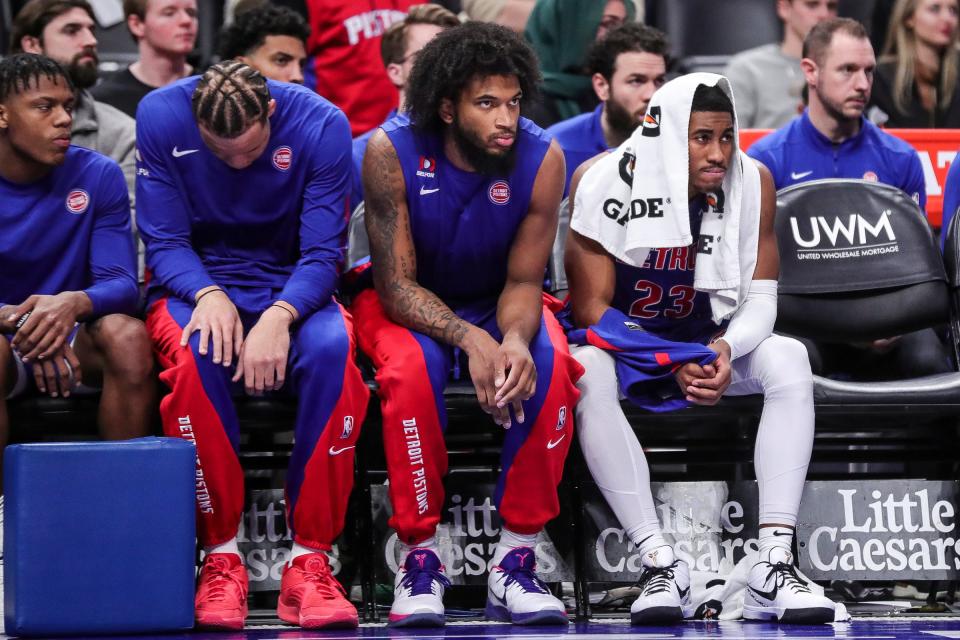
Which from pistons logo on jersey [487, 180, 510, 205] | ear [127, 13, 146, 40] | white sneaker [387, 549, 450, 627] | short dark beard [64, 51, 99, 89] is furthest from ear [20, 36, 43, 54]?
white sneaker [387, 549, 450, 627]

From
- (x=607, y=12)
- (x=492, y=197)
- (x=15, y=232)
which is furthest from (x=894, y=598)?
(x=607, y=12)

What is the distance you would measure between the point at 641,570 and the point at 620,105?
222 cm

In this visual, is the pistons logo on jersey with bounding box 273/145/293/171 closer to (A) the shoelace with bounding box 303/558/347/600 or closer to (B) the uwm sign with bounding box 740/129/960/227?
(A) the shoelace with bounding box 303/558/347/600

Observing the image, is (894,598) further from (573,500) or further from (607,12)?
(607,12)

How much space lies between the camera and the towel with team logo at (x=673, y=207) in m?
3.65

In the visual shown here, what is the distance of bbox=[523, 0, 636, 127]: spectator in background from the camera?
586cm

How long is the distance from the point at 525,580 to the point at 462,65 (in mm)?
1380

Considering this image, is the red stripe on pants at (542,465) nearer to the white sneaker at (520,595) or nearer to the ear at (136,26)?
the white sneaker at (520,595)

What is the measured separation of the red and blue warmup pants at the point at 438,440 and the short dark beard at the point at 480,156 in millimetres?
512

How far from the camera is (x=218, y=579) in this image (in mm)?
3326

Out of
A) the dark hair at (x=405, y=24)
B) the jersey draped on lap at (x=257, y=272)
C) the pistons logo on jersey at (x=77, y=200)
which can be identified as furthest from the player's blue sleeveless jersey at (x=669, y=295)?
the dark hair at (x=405, y=24)

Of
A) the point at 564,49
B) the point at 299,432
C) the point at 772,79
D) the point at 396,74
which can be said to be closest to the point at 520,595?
the point at 299,432

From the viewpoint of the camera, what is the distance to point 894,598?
12.4ft

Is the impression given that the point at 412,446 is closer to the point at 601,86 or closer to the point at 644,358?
the point at 644,358
